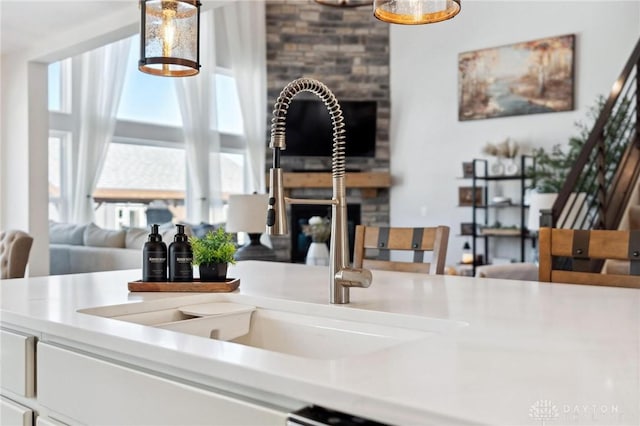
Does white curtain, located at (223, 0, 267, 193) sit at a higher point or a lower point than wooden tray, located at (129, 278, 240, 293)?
higher

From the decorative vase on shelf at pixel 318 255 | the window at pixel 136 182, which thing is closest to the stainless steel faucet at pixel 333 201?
the decorative vase on shelf at pixel 318 255

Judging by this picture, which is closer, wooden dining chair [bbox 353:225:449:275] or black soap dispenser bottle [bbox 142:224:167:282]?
black soap dispenser bottle [bbox 142:224:167:282]

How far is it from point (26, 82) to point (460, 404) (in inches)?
211

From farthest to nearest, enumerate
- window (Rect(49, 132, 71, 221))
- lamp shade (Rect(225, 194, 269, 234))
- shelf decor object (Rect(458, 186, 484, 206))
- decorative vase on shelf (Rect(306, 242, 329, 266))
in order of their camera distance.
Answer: shelf decor object (Rect(458, 186, 484, 206)) < window (Rect(49, 132, 71, 221)) < decorative vase on shelf (Rect(306, 242, 329, 266)) < lamp shade (Rect(225, 194, 269, 234))

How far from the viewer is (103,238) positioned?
501 cm

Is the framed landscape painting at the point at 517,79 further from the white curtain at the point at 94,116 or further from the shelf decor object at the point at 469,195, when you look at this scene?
the white curtain at the point at 94,116

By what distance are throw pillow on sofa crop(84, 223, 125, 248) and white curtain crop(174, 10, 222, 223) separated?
8.30ft

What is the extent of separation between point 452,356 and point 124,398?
536 mm

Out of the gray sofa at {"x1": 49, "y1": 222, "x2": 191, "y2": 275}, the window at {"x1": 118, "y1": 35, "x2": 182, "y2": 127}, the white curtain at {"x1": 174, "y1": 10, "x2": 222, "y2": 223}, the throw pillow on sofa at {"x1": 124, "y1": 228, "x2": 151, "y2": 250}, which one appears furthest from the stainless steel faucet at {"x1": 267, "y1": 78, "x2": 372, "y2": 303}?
the white curtain at {"x1": 174, "y1": 10, "x2": 222, "y2": 223}

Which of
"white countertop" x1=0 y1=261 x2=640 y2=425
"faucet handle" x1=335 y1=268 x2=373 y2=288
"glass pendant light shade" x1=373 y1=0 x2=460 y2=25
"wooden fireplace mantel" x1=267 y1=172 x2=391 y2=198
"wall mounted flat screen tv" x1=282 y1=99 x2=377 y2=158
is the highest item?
"wall mounted flat screen tv" x1=282 y1=99 x2=377 y2=158

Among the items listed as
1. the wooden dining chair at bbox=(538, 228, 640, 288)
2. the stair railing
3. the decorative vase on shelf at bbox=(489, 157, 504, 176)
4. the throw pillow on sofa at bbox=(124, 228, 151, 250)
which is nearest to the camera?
the wooden dining chair at bbox=(538, 228, 640, 288)

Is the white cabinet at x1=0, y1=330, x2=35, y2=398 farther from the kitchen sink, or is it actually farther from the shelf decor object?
the shelf decor object

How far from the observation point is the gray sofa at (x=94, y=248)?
15.2ft

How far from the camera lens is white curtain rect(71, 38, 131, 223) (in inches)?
261
